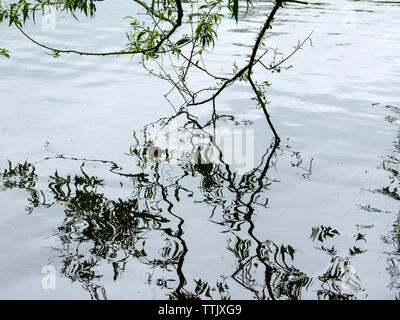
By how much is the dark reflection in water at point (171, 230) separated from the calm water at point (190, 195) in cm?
1

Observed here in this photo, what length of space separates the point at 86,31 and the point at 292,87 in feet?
18.2

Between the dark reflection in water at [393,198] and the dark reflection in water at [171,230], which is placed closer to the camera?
the dark reflection in water at [171,230]

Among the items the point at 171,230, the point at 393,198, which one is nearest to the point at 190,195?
the point at 171,230

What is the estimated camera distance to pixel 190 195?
14.9ft

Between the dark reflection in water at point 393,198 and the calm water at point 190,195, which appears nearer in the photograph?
the calm water at point 190,195

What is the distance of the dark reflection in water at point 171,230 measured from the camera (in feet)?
11.1

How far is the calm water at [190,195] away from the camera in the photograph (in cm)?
344

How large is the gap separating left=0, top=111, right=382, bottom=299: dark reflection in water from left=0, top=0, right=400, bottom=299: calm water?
1cm

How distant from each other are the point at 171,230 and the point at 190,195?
649 millimetres

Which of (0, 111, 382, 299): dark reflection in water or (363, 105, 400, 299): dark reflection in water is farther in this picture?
(363, 105, 400, 299): dark reflection in water

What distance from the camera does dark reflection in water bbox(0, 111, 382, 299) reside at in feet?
11.1

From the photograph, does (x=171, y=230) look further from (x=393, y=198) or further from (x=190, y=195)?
(x=393, y=198)
